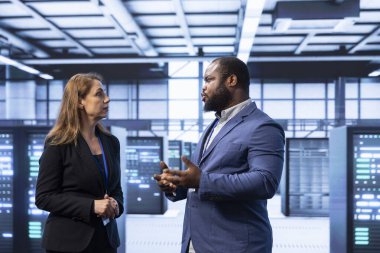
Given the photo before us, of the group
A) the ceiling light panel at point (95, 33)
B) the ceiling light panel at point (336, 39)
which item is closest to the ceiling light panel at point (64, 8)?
the ceiling light panel at point (95, 33)

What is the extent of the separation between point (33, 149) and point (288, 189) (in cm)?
530

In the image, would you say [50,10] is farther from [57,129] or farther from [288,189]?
[57,129]

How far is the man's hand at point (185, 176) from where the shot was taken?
→ 4.71ft

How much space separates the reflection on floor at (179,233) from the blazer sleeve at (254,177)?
374 cm

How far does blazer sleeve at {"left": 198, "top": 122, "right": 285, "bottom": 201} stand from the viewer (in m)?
1.43

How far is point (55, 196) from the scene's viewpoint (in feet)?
5.84

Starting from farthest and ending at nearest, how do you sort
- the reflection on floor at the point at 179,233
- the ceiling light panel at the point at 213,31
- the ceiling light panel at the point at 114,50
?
1. the ceiling light panel at the point at 114,50
2. the ceiling light panel at the point at 213,31
3. the reflection on floor at the point at 179,233

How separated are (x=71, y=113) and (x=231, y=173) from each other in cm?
83

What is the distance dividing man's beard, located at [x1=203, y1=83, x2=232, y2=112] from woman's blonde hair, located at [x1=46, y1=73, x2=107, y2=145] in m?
0.63

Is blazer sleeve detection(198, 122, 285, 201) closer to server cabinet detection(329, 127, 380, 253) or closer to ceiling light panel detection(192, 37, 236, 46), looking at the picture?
server cabinet detection(329, 127, 380, 253)

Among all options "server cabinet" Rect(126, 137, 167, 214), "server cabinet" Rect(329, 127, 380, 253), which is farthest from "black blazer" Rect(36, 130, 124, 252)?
"server cabinet" Rect(126, 137, 167, 214)

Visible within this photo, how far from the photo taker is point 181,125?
15352 millimetres

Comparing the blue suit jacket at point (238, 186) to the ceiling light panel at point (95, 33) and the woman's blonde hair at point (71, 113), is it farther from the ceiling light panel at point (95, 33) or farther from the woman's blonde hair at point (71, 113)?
the ceiling light panel at point (95, 33)

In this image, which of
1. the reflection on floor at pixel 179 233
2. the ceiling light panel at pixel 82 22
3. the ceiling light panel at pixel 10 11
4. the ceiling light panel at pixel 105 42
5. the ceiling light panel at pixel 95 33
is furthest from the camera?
the ceiling light panel at pixel 105 42
